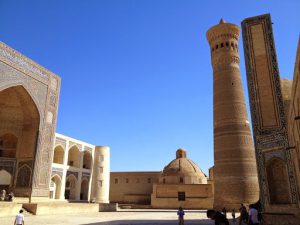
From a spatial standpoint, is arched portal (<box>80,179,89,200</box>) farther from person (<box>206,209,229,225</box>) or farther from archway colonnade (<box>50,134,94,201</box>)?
person (<box>206,209,229,225</box>)

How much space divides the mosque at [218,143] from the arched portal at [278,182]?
0.12 feet

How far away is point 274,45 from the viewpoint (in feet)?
41.7

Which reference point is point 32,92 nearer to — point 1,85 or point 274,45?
point 1,85

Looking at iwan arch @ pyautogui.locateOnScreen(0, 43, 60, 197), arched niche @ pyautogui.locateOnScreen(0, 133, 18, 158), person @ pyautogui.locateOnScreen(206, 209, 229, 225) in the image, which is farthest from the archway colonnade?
person @ pyautogui.locateOnScreen(206, 209, 229, 225)

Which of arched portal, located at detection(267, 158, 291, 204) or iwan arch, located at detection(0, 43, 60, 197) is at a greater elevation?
iwan arch, located at detection(0, 43, 60, 197)

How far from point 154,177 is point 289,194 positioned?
2388 cm

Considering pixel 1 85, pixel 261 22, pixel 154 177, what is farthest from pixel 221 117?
pixel 154 177

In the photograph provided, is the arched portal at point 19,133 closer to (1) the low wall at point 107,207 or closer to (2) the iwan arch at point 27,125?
(2) the iwan arch at point 27,125

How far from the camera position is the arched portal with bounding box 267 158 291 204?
10.9 metres

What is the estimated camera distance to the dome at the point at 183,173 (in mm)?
29547

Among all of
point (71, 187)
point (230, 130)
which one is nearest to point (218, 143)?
point (230, 130)

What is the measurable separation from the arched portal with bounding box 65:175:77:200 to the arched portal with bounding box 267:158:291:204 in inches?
678

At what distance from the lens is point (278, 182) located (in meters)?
11.2

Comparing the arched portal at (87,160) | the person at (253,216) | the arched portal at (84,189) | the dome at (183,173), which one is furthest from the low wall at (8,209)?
the dome at (183,173)
